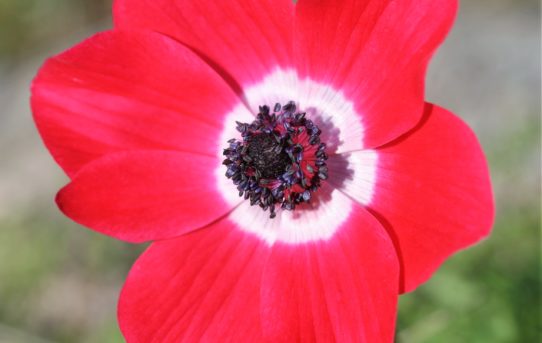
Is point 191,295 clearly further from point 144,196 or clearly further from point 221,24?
point 221,24

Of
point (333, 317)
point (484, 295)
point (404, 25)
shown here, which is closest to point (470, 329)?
point (484, 295)

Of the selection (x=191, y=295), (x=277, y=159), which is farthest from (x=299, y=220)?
(x=191, y=295)

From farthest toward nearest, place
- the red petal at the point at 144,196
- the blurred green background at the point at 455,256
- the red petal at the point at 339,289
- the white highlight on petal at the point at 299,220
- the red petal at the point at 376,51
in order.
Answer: the blurred green background at the point at 455,256, the white highlight on petal at the point at 299,220, the red petal at the point at 144,196, the red petal at the point at 339,289, the red petal at the point at 376,51

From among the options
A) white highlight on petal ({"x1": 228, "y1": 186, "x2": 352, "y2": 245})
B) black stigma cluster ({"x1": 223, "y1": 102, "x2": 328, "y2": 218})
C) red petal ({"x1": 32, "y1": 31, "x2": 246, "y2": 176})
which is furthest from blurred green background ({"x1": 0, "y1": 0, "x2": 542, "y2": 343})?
red petal ({"x1": 32, "y1": 31, "x2": 246, "y2": 176})

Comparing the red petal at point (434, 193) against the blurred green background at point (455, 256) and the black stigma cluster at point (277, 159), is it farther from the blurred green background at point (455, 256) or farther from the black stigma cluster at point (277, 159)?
the blurred green background at point (455, 256)

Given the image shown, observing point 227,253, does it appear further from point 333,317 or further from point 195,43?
point 195,43

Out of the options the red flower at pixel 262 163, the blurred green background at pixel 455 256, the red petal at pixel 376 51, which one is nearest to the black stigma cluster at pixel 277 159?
the red flower at pixel 262 163
